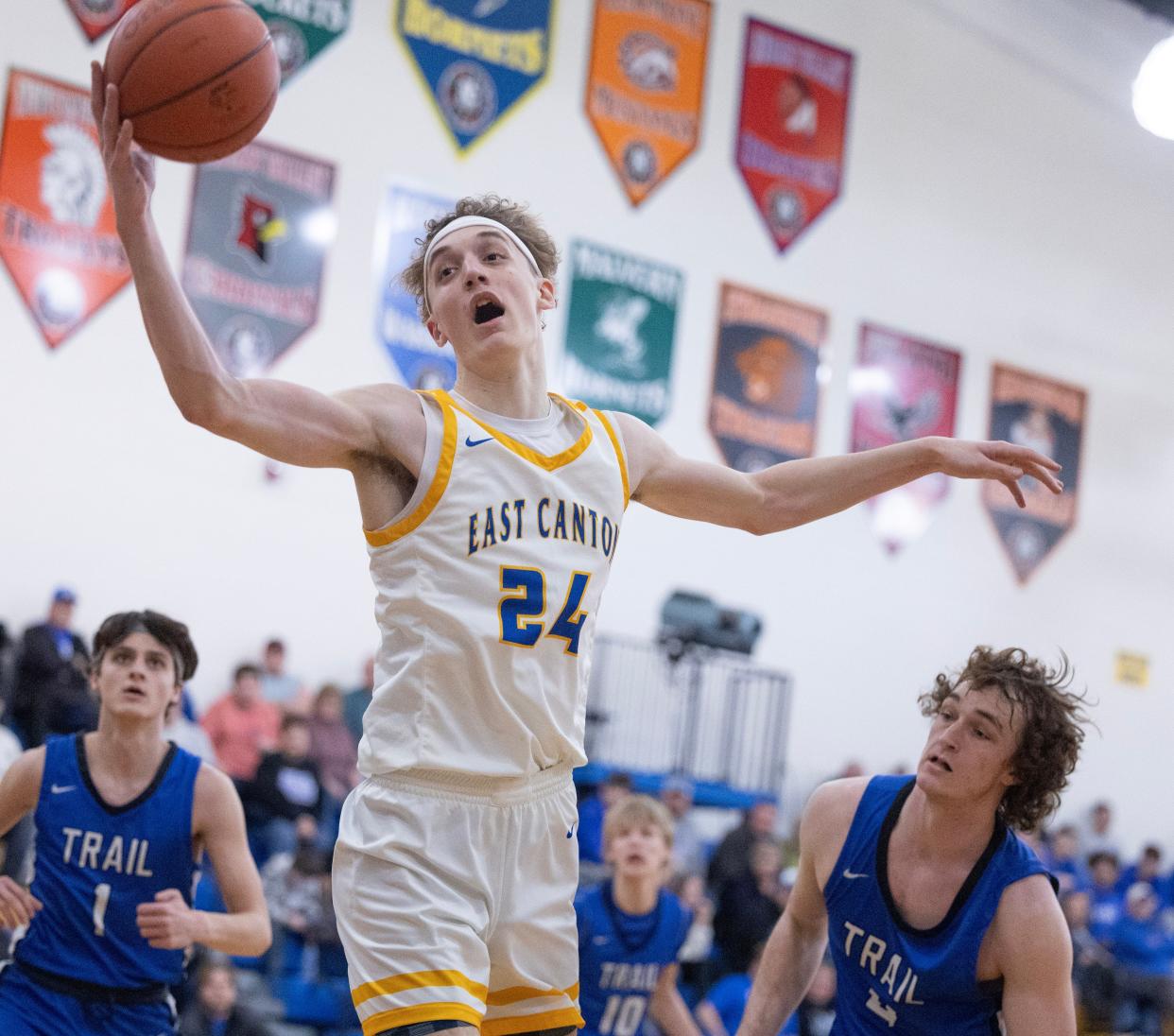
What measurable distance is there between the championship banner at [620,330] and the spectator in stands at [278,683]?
149 inches

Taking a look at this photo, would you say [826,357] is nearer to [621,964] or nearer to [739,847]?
[739,847]

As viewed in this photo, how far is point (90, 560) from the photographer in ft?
38.0

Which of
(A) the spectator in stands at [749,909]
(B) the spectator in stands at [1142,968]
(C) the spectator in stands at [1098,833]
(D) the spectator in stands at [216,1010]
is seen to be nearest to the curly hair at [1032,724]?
(D) the spectator in stands at [216,1010]

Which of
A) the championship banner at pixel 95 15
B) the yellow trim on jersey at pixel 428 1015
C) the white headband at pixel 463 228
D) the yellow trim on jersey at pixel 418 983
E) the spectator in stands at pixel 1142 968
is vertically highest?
the championship banner at pixel 95 15

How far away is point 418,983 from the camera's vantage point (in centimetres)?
296

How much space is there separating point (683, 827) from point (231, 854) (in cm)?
785

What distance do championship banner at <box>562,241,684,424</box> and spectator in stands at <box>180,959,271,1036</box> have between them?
7165 mm

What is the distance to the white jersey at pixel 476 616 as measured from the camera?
3.11 metres

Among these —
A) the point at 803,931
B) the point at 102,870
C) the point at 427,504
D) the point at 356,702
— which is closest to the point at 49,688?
the point at 356,702

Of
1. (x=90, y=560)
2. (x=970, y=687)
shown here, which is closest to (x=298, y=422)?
(x=970, y=687)

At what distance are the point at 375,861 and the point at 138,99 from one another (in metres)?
1.63

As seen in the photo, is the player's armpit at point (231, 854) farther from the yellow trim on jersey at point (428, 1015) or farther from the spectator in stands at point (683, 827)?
the spectator in stands at point (683, 827)

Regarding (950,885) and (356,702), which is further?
(356,702)

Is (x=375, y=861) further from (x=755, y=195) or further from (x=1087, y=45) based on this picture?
(x=1087, y=45)
